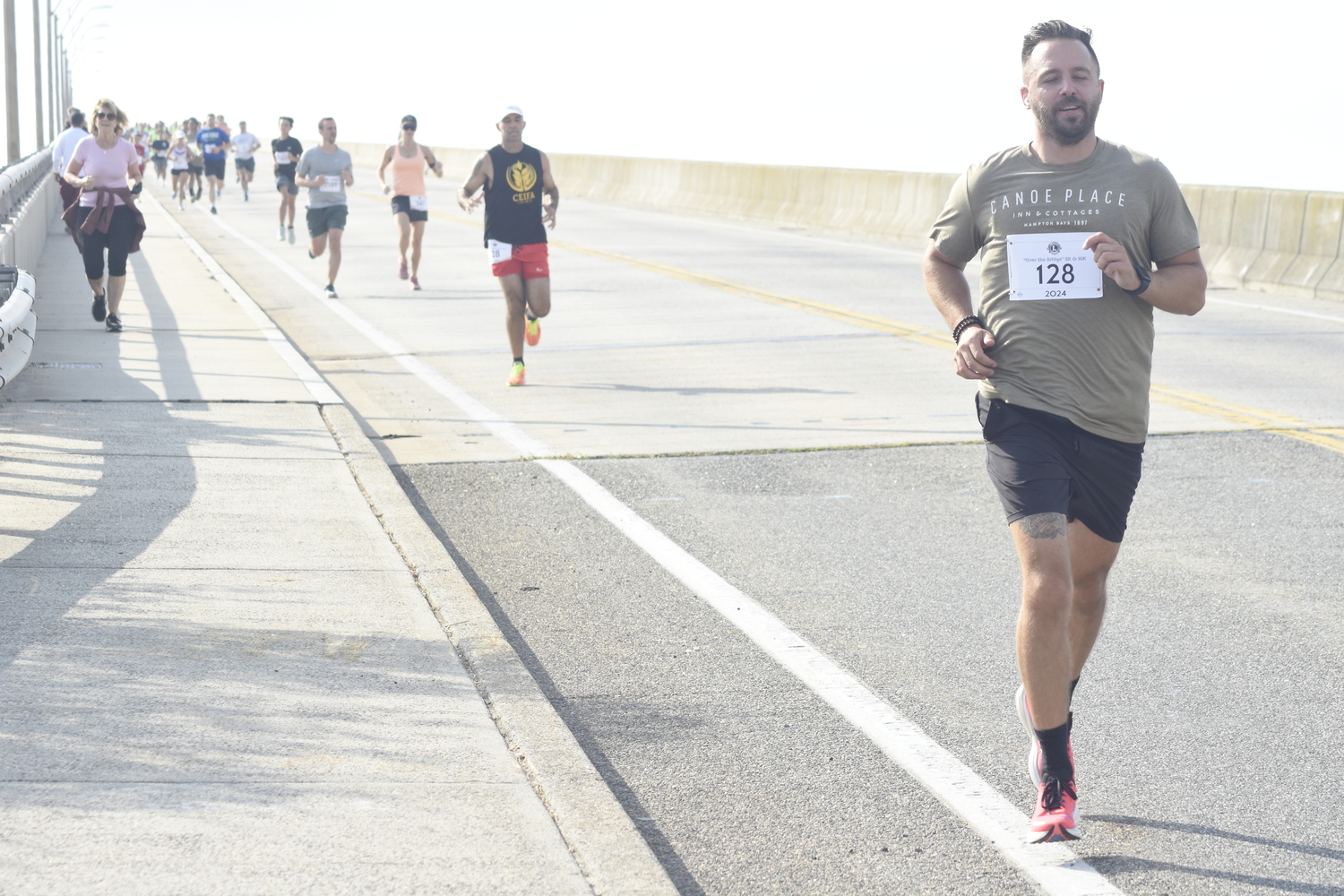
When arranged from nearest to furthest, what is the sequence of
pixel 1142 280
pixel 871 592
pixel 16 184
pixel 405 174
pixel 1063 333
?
pixel 1142 280 < pixel 1063 333 < pixel 871 592 < pixel 16 184 < pixel 405 174

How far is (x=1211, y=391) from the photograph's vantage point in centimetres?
1143

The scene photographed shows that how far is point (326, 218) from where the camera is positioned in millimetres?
18375

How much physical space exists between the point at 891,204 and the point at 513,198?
17441 millimetres

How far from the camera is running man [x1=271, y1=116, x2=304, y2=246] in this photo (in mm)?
26500

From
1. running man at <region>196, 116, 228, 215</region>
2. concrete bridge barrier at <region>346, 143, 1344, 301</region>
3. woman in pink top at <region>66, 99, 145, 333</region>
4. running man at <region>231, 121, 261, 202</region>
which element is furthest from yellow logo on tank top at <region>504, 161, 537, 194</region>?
running man at <region>231, 121, 261, 202</region>

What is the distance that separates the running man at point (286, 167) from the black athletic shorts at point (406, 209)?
303 inches

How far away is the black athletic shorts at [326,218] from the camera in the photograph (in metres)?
18.2

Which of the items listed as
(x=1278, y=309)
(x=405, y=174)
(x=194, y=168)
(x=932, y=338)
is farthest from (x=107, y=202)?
(x=194, y=168)

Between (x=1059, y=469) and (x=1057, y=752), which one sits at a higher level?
(x=1059, y=469)

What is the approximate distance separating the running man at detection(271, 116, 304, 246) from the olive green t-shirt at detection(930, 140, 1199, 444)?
909 inches

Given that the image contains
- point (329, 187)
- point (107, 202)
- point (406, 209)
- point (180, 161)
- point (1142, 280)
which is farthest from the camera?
point (180, 161)

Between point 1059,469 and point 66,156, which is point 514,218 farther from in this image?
point 1059,469

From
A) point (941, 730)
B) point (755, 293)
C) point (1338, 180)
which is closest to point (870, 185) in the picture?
point (1338, 180)

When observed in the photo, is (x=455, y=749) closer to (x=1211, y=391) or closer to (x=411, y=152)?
(x=1211, y=391)
